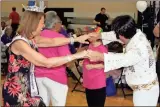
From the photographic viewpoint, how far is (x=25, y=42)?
58.5 inches

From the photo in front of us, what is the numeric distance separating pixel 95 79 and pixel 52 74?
29 cm

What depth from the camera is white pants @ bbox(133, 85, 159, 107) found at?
64.6 inches

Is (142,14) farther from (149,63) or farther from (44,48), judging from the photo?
(149,63)

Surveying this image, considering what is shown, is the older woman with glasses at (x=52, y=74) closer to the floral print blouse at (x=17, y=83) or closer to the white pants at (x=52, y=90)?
the white pants at (x=52, y=90)

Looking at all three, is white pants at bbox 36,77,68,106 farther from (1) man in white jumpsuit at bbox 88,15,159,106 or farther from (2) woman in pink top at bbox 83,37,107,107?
(1) man in white jumpsuit at bbox 88,15,159,106

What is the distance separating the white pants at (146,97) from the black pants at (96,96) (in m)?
0.55

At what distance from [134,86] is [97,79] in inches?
21.2

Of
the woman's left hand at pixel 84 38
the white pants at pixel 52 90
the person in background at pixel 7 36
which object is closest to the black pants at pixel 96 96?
the white pants at pixel 52 90

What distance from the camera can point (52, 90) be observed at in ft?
7.22

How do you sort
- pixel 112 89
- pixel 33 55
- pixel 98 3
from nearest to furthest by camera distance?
Answer: pixel 33 55 < pixel 98 3 < pixel 112 89

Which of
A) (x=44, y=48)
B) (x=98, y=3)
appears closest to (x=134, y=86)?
(x=44, y=48)

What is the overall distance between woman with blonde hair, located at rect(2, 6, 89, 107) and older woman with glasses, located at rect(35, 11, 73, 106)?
1.76 feet

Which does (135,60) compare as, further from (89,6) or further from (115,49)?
(89,6)

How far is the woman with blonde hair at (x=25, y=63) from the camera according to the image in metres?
1.49
